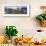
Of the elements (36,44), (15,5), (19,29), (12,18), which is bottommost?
(36,44)

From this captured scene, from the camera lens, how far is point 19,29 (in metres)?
3.00

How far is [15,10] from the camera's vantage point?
2.96 metres

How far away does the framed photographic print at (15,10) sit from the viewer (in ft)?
9.68

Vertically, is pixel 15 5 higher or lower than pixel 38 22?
higher

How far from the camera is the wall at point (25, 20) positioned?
116 inches

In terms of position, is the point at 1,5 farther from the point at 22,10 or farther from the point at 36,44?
the point at 36,44

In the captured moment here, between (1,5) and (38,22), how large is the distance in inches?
29.6

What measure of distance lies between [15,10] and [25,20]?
26 centimetres

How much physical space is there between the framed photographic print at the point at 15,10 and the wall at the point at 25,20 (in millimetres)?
74

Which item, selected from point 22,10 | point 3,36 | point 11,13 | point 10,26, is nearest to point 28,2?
point 22,10

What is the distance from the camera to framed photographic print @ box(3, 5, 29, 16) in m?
2.95

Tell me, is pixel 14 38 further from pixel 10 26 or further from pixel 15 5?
pixel 15 5

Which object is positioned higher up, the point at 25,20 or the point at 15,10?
the point at 15,10

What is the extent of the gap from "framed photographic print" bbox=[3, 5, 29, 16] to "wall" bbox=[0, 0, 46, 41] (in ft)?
0.24
